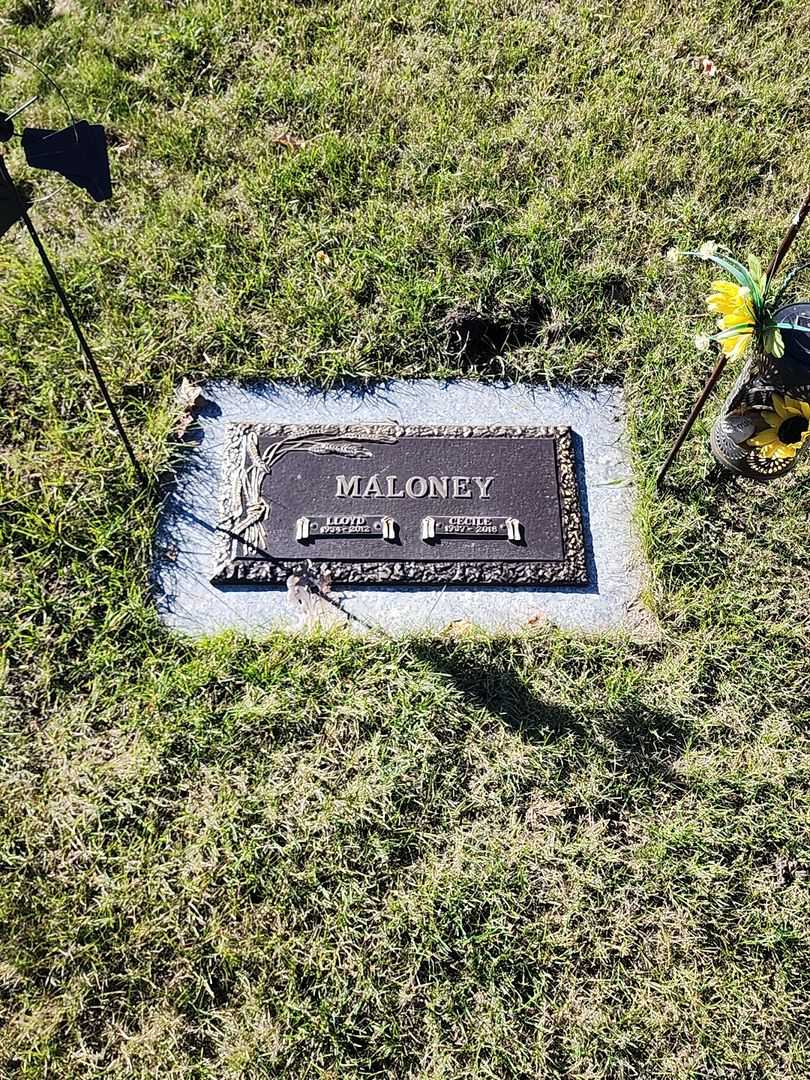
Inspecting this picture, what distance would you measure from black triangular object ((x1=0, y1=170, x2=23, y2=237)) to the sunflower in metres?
2.36

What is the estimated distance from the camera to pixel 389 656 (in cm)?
285

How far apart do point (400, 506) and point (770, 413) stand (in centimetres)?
131

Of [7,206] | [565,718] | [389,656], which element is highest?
[7,206]

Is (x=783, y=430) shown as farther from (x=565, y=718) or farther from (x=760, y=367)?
(x=565, y=718)

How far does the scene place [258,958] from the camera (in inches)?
96.5

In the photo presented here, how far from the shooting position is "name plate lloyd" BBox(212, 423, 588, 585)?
2.95 metres

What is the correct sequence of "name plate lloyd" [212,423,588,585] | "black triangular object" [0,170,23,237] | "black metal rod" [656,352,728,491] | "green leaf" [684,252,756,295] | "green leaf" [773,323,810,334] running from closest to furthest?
1. "black triangular object" [0,170,23,237]
2. "green leaf" [684,252,756,295]
3. "green leaf" [773,323,810,334]
4. "black metal rod" [656,352,728,491]
5. "name plate lloyd" [212,423,588,585]

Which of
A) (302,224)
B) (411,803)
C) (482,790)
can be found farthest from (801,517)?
(302,224)

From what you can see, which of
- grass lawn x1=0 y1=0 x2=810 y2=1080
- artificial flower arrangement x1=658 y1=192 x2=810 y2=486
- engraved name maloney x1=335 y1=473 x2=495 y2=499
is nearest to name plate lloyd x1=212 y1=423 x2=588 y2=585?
engraved name maloney x1=335 y1=473 x2=495 y2=499

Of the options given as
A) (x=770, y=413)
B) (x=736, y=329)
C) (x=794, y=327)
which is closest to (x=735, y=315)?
(x=736, y=329)

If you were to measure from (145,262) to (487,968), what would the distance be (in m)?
2.94

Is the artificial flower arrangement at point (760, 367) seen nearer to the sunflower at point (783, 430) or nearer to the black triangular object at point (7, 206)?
the sunflower at point (783, 430)

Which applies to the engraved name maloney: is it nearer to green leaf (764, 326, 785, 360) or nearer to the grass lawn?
the grass lawn

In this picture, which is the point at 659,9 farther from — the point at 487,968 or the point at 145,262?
the point at 487,968
